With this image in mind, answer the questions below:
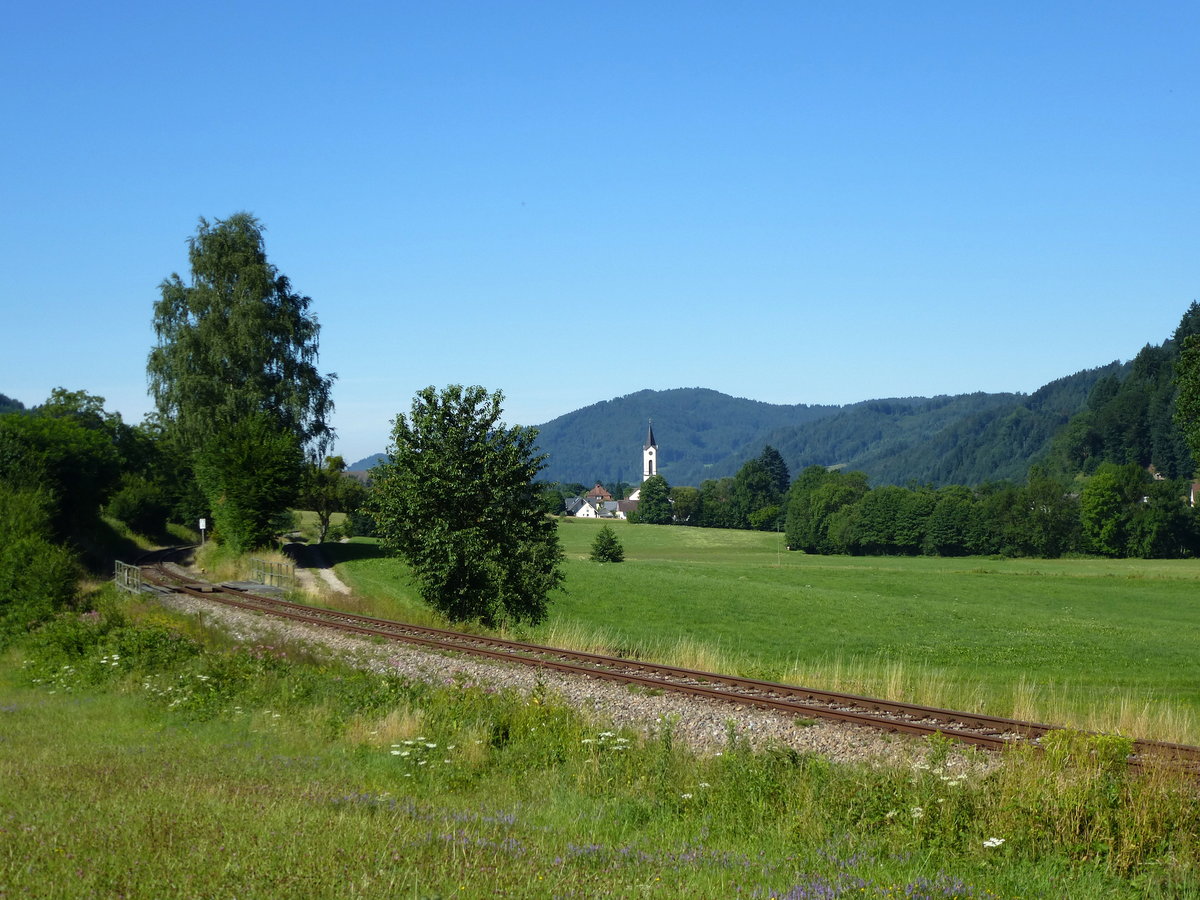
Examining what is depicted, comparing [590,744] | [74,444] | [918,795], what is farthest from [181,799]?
[74,444]

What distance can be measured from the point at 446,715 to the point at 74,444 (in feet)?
187

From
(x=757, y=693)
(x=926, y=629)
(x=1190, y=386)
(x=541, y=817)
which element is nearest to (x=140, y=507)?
(x=926, y=629)

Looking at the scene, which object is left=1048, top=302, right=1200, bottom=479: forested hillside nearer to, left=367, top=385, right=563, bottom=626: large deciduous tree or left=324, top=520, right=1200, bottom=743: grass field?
left=324, top=520, right=1200, bottom=743: grass field

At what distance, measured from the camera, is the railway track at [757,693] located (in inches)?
504

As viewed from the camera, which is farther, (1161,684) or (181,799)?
(1161,684)

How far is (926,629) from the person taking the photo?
141 ft

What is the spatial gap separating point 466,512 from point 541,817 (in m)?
20.9

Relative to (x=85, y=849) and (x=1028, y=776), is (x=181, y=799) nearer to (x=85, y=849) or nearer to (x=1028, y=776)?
(x=85, y=849)

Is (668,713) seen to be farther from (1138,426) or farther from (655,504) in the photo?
(1138,426)

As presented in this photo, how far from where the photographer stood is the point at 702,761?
35.4ft

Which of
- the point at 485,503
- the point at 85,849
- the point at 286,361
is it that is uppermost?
the point at 286,361

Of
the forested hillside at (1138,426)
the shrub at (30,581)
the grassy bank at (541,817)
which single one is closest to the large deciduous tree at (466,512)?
the shrub at (30,581)

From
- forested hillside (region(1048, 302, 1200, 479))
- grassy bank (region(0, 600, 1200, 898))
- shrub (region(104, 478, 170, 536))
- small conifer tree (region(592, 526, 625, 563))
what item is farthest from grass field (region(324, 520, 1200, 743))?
forested hillside (region(1048, 302, 1200, 479))

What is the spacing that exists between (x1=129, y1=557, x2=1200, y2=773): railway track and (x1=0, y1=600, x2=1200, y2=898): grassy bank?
6.09ft
